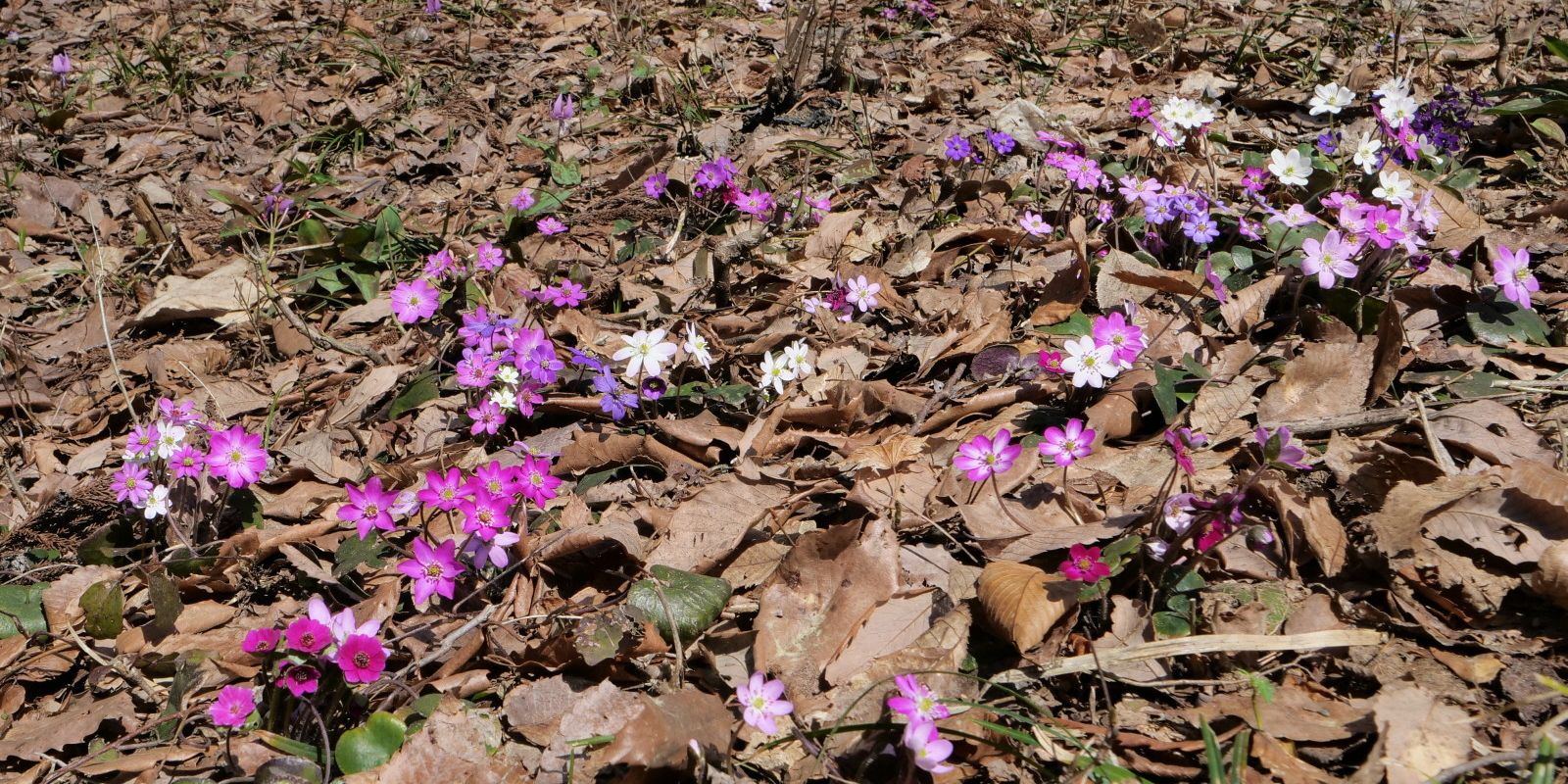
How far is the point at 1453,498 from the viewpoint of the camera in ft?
5.22

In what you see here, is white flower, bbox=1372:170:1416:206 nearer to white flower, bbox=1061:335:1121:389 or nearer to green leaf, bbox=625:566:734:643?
white flower, bbox=1061:335:1121:389

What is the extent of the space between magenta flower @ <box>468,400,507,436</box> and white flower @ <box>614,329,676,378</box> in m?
0.32

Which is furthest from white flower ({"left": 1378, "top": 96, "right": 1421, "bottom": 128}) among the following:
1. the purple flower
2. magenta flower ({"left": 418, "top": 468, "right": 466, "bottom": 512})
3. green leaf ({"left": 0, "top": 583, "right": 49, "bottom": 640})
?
green leaf ({"left": 0, "top": 583, "right": 49, "bottom": 640})

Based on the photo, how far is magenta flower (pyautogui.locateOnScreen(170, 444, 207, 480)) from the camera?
81.5 inches

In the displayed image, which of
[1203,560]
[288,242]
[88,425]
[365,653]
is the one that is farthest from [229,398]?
[1203,560]

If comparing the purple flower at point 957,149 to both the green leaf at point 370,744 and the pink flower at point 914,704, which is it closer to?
the pink flower at point 914,704

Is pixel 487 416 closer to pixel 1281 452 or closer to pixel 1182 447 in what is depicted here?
pixel 1182 447

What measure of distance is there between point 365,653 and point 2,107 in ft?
14.9

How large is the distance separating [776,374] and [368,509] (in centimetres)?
92

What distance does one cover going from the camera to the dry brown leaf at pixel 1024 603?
1537 mm

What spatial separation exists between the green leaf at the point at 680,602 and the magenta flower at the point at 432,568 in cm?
34

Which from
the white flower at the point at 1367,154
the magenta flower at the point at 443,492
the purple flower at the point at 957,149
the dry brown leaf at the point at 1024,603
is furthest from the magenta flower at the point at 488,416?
the white flower at the point at 1367,154

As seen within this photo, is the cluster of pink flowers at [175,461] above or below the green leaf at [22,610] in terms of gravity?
above

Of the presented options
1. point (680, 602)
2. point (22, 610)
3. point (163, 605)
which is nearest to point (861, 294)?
point (680, 602)
